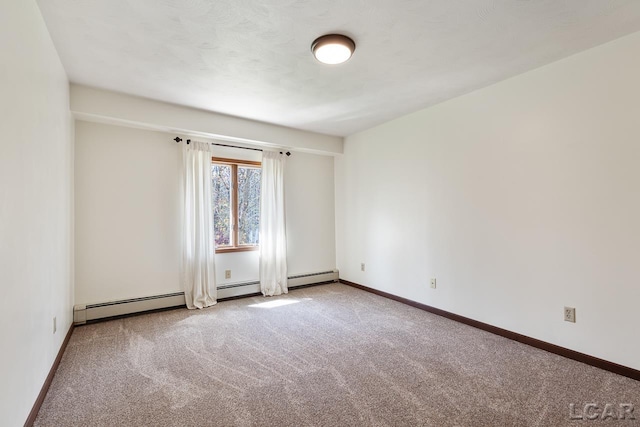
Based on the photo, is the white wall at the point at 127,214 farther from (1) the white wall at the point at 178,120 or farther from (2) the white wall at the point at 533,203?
(2) the white wall at the point at 533,203

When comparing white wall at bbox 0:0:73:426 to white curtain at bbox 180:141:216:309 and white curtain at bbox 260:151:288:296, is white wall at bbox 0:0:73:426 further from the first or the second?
white curtain at bbox 260:151:288:296

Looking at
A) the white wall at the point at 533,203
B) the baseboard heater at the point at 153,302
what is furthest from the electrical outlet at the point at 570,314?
the baseboard heater at the point at 153,302

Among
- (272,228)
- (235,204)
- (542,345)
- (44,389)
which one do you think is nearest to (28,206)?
(44,389)

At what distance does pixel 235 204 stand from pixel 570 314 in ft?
12.8

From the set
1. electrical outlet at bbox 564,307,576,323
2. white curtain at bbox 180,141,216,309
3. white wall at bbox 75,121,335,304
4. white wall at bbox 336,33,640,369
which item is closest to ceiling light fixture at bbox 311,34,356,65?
white wall at bbox 336,33,640,369

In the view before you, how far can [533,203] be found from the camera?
2.66 meters

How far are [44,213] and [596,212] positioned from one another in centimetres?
403

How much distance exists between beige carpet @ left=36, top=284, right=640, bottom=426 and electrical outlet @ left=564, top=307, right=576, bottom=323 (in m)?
0.33

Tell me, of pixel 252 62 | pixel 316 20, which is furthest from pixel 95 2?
pixel 316 20

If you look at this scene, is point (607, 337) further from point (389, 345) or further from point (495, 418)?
point (389, 345)

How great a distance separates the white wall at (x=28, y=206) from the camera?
136 cm

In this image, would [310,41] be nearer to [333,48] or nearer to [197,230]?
[333,48]

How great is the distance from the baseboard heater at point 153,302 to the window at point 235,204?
556 millimetres

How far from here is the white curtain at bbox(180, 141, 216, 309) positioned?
3750 mm
